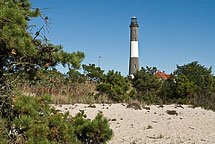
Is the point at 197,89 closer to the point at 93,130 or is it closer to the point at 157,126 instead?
the point at 157,126

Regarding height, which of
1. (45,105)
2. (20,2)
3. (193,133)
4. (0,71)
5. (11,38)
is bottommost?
(193,133)

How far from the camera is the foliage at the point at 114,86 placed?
1327 cm

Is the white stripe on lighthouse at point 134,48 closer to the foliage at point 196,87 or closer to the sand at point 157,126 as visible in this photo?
the foliage at point 196,87

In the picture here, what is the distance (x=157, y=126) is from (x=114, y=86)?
18.6 feet

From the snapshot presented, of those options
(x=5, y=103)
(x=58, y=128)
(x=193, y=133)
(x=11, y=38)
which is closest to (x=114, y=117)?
(x=193, y=133)

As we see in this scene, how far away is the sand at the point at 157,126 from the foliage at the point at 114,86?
2.26 metres

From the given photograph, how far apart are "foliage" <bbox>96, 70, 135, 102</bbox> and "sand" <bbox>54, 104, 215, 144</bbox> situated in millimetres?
2262

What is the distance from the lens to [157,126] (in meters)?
7.96

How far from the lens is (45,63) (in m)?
4.52

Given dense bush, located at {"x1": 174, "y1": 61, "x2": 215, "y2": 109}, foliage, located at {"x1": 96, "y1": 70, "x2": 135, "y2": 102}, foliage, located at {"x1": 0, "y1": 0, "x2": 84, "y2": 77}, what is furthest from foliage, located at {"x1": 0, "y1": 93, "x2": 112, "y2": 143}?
dense bush, located at {"x1": 174, "y1": 61, "x2": 215, "y2": 109}

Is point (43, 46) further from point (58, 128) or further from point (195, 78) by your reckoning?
point (195, 78)

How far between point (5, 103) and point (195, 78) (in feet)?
47.7

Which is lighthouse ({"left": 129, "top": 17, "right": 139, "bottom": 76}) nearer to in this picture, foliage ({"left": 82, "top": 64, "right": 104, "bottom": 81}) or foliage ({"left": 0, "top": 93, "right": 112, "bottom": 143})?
foliage ({"left": 82, "top": 64, "right": 104, "bottom": 81})

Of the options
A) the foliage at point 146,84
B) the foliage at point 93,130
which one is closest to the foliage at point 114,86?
the foliage at point 146,84
